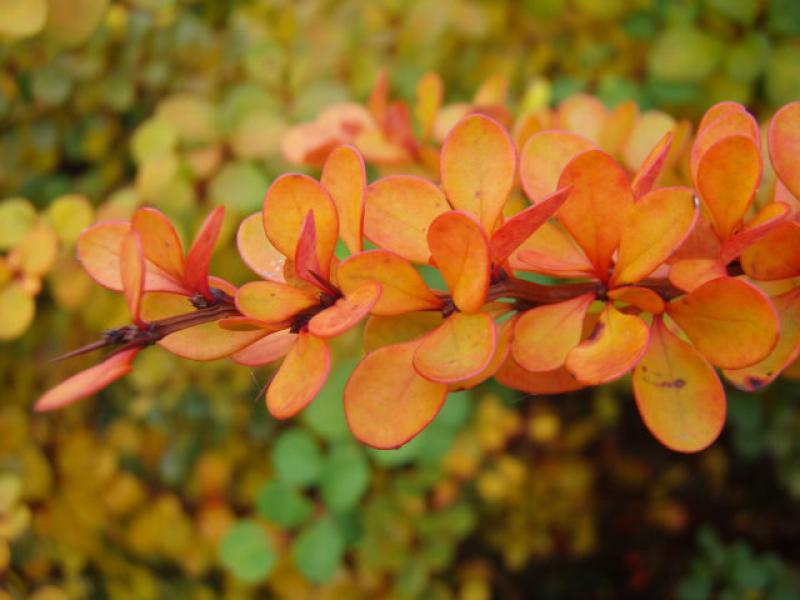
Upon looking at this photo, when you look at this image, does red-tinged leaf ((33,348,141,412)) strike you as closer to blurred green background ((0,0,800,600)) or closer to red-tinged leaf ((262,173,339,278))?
red-tinged leaf ((262,173,339,278))

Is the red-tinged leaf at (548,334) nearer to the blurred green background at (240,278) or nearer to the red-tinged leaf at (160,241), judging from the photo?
the red-tinged leaf at (160,241)

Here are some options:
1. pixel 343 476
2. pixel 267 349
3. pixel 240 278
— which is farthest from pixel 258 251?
pixel 240 278

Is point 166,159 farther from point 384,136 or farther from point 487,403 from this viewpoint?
point 487,403

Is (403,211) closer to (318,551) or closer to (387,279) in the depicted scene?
(387,279)

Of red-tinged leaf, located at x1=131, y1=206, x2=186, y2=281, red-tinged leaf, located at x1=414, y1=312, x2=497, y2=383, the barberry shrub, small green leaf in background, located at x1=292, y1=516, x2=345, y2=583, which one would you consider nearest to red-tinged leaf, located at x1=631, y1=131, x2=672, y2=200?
the barberry shrub

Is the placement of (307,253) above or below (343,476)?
above

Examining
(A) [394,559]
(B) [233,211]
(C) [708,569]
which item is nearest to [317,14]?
(B) [233,211]

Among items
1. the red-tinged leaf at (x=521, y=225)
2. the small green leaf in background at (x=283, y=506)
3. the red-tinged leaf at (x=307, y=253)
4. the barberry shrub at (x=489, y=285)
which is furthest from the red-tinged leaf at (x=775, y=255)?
the small green leaf in background at (x=283, y=506)
